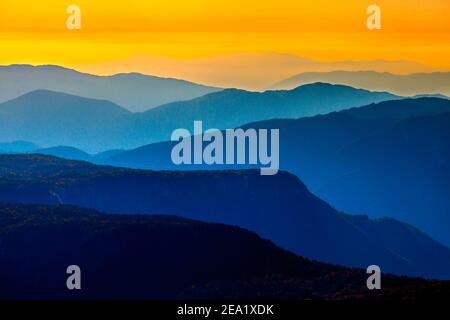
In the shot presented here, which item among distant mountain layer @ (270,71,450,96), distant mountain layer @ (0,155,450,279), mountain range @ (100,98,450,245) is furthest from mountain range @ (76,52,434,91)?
mountain range @ (100,98,450,245)

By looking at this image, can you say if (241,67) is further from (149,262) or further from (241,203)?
(241,203)

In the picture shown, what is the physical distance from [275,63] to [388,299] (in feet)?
39.1

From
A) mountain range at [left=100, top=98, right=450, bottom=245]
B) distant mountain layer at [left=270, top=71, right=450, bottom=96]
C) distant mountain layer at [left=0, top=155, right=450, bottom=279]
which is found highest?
distant mountain layer at [left=270, top=71, right=450, bottom=96]

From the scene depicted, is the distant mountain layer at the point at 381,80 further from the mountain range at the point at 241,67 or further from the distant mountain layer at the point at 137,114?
the distant mountain layer at the point at 137,114

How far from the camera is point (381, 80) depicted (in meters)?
39.8

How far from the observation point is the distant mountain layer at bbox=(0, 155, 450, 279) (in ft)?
138

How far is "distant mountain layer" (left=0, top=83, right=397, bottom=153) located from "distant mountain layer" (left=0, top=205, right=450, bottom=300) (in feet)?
18.5

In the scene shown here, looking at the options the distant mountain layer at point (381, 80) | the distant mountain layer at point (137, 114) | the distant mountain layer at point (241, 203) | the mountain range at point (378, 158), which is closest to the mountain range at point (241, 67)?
the distant mountain layer at point (381, 80)

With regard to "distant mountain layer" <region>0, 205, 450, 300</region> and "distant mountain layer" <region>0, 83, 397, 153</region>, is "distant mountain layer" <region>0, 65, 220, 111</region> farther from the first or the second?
"distant mountain layer" <region>0, 205, 450, 300</region>

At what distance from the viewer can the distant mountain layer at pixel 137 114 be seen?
41969 mm

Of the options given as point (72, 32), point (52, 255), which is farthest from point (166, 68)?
point (52, 255)

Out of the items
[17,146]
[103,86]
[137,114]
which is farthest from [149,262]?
[17,146]

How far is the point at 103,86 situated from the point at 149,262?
30.6 ft

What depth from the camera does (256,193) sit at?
4391cm
